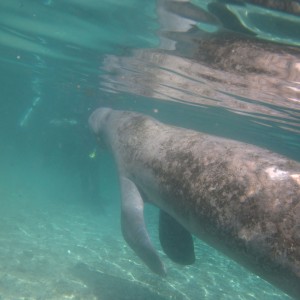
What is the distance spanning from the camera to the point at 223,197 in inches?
167

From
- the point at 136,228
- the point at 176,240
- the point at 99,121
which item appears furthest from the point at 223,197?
the point at 99,121

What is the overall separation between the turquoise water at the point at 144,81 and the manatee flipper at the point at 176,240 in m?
4.83

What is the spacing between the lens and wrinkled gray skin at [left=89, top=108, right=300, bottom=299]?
362 cm

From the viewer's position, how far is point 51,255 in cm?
1297

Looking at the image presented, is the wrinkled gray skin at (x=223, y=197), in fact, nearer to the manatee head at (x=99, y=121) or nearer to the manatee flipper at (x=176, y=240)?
the manatee flipper at (x=176, y=240)

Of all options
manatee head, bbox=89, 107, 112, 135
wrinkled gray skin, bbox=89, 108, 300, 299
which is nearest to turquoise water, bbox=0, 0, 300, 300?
manatee head, bbox=89, 107, 112, 135

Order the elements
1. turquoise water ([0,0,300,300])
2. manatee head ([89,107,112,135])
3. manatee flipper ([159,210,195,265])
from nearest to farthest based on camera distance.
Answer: manatee flipper ([159,210,195,265])
turquoise water ([0,0,300,300])
manatee head ([89,107,112,135])

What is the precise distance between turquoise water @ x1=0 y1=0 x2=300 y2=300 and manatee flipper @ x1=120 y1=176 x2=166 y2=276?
4094 mm

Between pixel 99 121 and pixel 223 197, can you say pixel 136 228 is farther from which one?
pixel 99 121

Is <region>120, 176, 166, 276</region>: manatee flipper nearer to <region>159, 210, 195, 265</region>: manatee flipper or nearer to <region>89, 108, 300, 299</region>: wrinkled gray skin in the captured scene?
<region>89, 108, 300, 299</region>: wrinkled gray skin

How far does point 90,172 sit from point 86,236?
10.2 metres

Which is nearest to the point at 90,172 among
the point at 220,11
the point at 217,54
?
the point at 217,54

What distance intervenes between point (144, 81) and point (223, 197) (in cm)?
1517

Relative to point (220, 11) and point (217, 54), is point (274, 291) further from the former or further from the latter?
point (220, 11)
